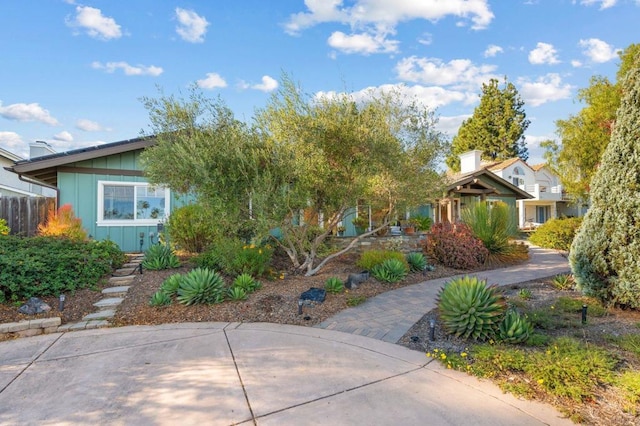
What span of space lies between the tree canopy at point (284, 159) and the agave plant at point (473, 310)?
277cm

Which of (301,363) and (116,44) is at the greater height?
(116,44)

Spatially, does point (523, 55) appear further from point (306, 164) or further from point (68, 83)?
point (68, 83)

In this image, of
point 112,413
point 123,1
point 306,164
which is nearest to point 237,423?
point 112,413

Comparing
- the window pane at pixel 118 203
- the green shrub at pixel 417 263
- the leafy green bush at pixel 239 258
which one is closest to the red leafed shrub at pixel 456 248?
the green shrub at pixel 417 263

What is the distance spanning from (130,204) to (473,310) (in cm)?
996

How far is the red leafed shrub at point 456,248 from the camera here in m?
9.05

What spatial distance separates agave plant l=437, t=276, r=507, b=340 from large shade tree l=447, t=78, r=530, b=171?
3160 centimetres

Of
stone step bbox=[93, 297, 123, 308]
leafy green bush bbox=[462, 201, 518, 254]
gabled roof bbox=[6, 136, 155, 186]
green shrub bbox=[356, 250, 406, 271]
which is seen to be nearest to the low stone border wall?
stone step bbox=[93, 297, 123, 308]

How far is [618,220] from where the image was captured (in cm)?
487

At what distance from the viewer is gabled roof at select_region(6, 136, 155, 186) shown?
8.73m

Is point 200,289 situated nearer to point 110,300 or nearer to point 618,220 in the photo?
point 110,300

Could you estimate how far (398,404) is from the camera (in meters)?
2.68

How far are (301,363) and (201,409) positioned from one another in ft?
3.74

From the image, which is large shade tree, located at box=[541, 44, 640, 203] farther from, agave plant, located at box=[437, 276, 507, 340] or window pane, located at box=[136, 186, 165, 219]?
window pane, located at box=[136, 186, 165, 219]
